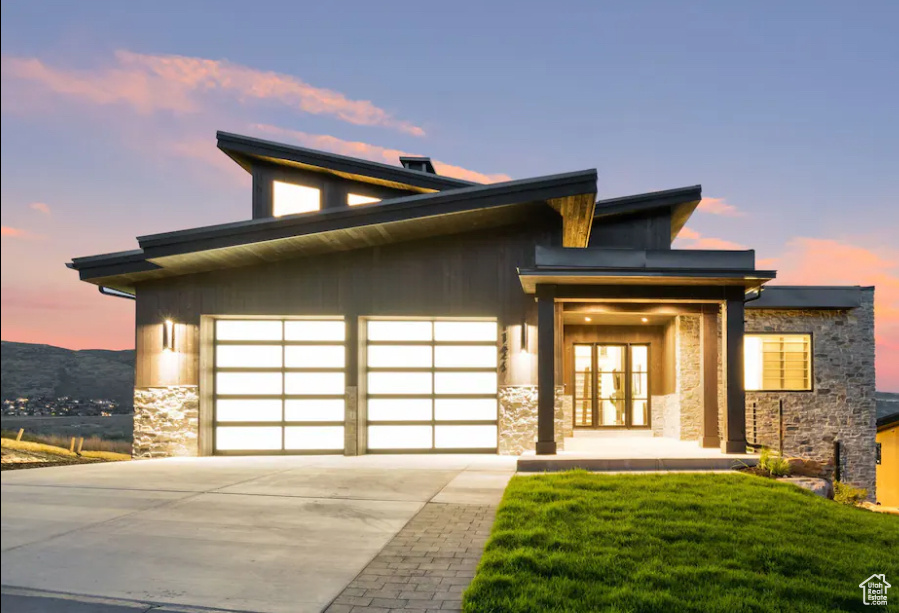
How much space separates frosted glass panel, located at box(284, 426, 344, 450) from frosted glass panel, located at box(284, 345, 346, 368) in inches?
54.5

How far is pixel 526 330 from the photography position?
1260 centimetres

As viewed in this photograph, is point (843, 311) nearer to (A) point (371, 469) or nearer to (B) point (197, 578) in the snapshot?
(A) point (371, 469)

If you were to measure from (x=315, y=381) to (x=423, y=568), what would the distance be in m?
8.41

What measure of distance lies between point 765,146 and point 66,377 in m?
70.6

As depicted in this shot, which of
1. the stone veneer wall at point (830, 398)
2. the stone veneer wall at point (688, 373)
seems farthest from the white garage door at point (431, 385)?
the stone veneer wall at point (830, 398)

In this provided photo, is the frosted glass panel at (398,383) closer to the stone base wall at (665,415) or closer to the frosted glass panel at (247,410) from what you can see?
the frosted glass panel at (247,410)

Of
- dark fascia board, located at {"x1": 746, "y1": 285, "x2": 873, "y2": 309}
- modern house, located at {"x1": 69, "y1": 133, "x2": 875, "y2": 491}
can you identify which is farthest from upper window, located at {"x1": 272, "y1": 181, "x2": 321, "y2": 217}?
dark fascia board, located at {"x1": 746, "y1": 285, "x2": 873, "y2": 309}

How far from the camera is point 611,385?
16.0 metres

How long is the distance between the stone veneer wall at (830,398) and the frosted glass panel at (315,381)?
10.4m

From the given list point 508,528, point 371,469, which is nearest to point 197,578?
point 508,528

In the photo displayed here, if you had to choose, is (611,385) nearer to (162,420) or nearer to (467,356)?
(467,356)

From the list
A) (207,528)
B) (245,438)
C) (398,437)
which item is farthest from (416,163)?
(207,528)

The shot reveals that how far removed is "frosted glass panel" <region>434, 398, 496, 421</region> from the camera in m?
13.0

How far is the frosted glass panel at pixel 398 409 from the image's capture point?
12922mm
